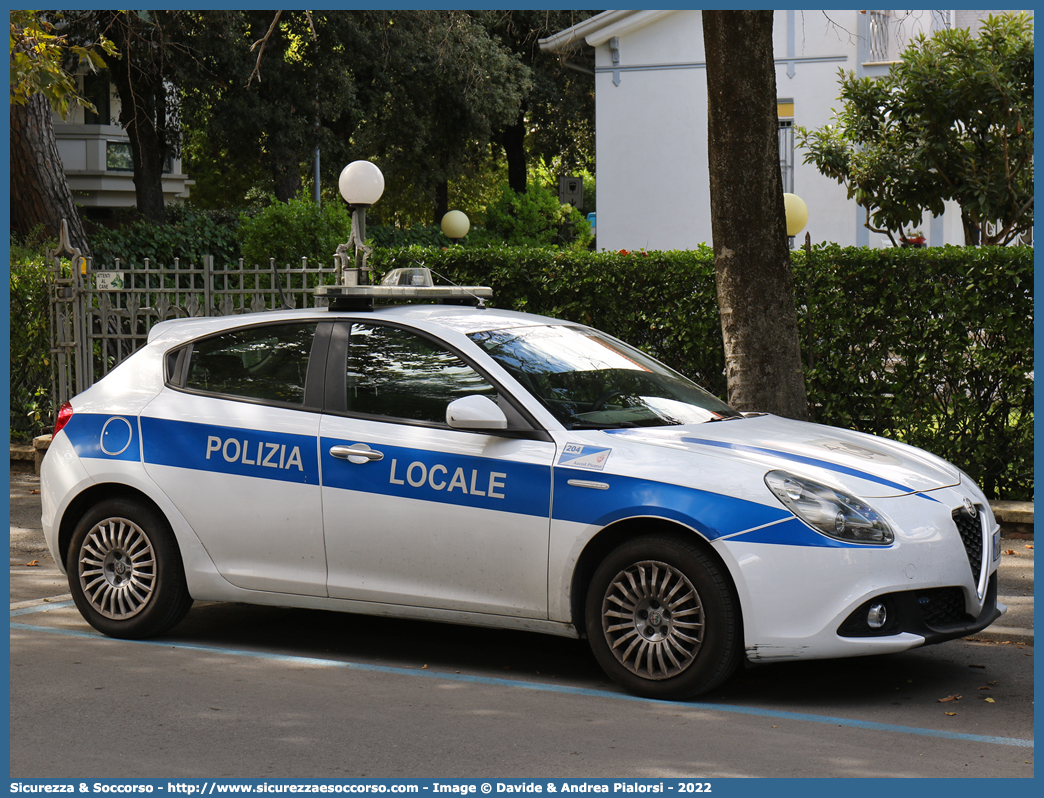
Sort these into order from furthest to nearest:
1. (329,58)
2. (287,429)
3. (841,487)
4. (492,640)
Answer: (329,58) < (492,640) < (287,429) < (841,487)

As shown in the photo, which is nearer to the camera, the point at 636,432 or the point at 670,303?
the point at 636,432

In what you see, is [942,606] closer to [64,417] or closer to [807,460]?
[807,460]

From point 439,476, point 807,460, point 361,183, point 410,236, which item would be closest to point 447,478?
point 439,476

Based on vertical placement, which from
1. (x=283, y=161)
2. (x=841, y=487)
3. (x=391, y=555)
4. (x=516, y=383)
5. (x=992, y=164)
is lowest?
(x=391, y=555)

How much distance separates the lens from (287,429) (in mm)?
5996

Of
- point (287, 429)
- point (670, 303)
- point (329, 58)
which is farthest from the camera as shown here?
point (329, 58)

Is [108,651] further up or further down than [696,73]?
further down

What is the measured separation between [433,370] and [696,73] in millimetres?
19137

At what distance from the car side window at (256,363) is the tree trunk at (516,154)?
34.4m

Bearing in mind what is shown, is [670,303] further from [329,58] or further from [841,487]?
[329,58]

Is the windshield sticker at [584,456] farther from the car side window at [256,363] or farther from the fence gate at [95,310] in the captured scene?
the fence gate at [95,310]

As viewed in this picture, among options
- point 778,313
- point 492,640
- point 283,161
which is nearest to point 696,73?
point 283,161

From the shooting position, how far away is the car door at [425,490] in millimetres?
5469

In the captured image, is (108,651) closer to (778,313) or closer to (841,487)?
(841,487)
